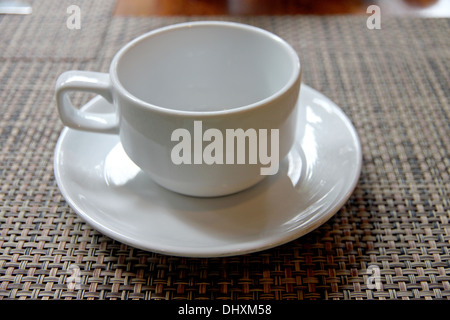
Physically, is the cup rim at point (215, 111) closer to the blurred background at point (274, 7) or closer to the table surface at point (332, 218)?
the table surface at point (332, 218)

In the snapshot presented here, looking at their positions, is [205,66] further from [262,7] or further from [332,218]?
[262,7]

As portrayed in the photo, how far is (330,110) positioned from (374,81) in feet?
0.35

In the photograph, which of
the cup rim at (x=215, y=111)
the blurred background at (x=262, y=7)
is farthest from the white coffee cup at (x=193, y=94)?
the blurred background at (x=262, y=7)

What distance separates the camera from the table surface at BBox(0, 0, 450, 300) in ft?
0.99

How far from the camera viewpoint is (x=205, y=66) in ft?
1.40

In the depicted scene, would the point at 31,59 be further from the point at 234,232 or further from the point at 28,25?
the point at 234,232

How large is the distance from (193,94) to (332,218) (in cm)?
17

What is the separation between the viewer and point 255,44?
0.39m

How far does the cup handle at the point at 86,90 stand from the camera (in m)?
0.35

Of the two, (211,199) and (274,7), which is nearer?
(211,199)

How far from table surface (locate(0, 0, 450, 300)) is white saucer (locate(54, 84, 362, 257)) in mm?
20

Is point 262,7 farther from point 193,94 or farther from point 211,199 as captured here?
point 211,199

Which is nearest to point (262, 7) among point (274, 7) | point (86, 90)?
point (274, 7)

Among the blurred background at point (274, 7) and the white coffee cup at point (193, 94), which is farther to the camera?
the blurred background at point (274, 7)
